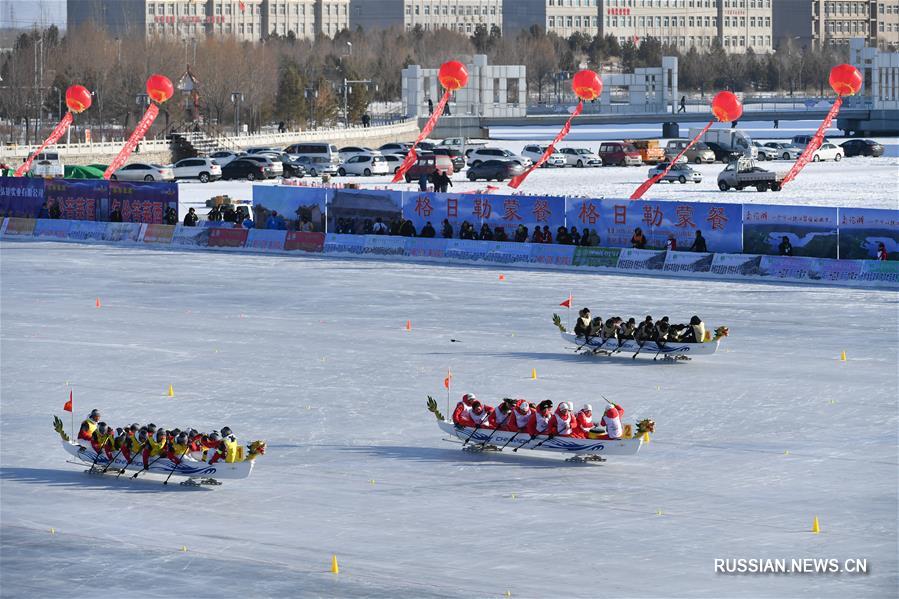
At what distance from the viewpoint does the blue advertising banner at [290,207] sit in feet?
159

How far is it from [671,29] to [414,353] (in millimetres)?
161992

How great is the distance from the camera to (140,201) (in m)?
52.1

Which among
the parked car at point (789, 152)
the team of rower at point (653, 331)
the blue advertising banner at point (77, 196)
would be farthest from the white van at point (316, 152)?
the team of rower at point (653, 331)

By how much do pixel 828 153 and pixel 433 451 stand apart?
60961mm

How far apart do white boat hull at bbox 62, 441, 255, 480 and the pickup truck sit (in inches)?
1732

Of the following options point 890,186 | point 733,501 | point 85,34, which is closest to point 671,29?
point 85,34

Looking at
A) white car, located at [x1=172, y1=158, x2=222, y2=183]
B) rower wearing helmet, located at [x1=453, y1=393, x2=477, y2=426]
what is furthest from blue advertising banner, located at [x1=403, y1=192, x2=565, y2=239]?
white car, located at [x1=172, y1=158, x2=222, y2=183]

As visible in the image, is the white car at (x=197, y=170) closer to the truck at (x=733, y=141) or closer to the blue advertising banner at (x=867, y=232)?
the truck at (x=733, y=141)

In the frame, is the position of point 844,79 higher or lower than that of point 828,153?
higher

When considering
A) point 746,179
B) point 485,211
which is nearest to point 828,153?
point 746,179

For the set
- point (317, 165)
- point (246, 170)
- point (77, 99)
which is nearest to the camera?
point (77, 99)

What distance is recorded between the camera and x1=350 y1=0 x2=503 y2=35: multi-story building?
183625 mm

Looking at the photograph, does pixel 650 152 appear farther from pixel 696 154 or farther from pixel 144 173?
pixel 144 173

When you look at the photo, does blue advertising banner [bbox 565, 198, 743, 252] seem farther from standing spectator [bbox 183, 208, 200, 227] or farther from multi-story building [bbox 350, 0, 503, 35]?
multi-story building [bbox 350, 0, 503, 35]
